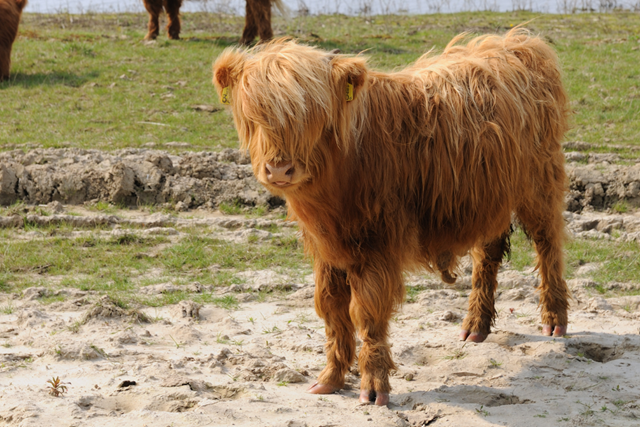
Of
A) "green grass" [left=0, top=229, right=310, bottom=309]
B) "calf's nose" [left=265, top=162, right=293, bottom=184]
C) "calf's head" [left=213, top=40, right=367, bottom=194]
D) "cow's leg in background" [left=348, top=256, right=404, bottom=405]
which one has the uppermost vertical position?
"calf's head" [left=213, top=40, right=367, bottom=194]

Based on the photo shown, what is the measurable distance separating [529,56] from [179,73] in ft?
27.8

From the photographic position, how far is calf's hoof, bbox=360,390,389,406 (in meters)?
3.60

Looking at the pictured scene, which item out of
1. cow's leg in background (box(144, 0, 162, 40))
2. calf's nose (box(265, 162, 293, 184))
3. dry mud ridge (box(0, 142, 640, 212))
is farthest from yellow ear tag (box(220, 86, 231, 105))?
cow's leg in background (box(144, 0, 162, 40))

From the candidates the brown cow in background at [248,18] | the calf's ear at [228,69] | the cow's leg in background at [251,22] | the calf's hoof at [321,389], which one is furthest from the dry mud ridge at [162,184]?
the cow's leg in background at [251,22]

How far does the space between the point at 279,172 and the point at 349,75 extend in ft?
1.87

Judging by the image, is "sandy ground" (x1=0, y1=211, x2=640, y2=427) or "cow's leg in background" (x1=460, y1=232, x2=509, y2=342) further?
"cow's leg in background" (x1=460, y1=232, x2=509, y2=342)

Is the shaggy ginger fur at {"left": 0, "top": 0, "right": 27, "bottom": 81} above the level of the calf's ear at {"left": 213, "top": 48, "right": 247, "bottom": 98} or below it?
above

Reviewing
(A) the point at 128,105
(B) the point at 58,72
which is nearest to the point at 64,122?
(A) the point at 128,105

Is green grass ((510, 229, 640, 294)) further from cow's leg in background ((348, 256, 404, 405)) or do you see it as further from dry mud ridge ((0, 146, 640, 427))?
cow's leg in background ((348, 256, 404, 405))

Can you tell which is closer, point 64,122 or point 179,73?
point 64,122

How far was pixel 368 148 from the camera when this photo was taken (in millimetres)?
3514

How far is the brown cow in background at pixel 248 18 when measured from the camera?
44.4 feet

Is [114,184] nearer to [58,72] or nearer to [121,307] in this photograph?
[121,307]

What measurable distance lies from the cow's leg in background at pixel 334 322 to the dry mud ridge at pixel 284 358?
0.11 m
